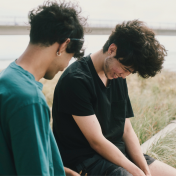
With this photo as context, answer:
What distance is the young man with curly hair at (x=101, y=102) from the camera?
1.65m

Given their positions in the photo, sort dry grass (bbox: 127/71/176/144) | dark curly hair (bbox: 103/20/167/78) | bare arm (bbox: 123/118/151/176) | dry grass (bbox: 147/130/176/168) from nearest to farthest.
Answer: dark curly hair (bbox: 103/20/167/78)
bare arm (bbox: 123/118/151/176)
dry grass (bbox: 147/130/176/168)
dry grass (bbox: 127/71/176/144)

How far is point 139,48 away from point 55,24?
2.59ft

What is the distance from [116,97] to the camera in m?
1.95

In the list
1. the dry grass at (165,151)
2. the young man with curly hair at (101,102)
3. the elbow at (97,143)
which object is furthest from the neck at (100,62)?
the dry grass at (165,151)

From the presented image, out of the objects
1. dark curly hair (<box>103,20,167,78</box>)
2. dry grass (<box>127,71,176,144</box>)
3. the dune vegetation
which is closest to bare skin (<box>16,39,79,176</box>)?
dark curly hair (<box>103,20,167,78</box>)

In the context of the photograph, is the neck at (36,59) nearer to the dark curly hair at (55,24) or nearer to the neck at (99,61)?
the dark curly hair at (55,24)

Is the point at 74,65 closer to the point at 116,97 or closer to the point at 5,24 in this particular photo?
the point at 116,97

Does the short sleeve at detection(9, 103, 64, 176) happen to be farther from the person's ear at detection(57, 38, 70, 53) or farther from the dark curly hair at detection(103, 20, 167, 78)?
the dark curly hair at detection(103, 20, 167, 78)

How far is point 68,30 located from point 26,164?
0.77 metres

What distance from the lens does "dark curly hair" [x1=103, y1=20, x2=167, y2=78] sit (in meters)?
1.69

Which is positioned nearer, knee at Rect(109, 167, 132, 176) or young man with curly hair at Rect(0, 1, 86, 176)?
young man with curly hair at Rect(0, 1, 86, 176)

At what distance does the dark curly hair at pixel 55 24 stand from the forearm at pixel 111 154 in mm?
815

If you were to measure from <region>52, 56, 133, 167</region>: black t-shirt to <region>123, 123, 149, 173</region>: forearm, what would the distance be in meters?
0.15

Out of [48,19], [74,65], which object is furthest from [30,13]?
[74,65]
